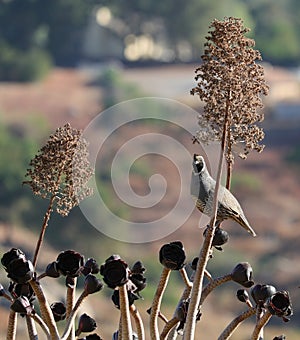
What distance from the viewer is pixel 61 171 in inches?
35.3

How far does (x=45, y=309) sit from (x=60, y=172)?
111 mm

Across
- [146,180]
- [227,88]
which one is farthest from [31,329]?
[146,180]

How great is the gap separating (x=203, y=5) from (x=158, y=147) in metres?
6.81

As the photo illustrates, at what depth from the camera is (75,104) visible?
71.5 feet

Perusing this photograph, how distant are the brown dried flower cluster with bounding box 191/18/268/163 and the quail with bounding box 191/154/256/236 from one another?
0.22ft

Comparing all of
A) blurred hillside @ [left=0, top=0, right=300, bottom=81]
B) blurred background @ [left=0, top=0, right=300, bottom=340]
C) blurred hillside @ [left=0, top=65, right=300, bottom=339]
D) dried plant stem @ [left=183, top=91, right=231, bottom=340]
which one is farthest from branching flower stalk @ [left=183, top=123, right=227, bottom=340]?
blurred hillside @ [left=0, top=0, right=300, bottom=81]

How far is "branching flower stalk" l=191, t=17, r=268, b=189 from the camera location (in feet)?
2.80

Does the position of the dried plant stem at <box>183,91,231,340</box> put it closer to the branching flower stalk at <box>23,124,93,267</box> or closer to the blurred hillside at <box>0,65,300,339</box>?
the branching flower stalk at <box>23,124,93,267</box>

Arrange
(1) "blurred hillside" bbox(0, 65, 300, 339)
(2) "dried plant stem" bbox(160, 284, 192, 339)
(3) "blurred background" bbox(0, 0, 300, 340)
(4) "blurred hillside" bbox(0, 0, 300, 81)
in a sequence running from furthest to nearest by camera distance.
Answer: (4) "blurred hillside" bbox(0, 0, 300, 81), (1) "blurred hillside" bbox(0, 65, 300, 339), (3) "blurred background" bbox(0, 0, 300, 340), (2) "dried plant stem" bbox(160, 284, 192, 339)

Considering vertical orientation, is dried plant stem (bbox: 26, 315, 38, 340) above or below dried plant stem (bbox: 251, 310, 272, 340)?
below

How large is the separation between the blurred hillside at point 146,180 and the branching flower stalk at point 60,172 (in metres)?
9.03

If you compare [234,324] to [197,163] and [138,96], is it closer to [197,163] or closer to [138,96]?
[197,163]

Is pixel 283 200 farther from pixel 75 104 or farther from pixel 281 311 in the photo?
pixel 281 311

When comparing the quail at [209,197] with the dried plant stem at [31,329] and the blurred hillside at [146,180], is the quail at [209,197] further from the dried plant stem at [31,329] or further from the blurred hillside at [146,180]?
the blurred hillside at [146,180]
